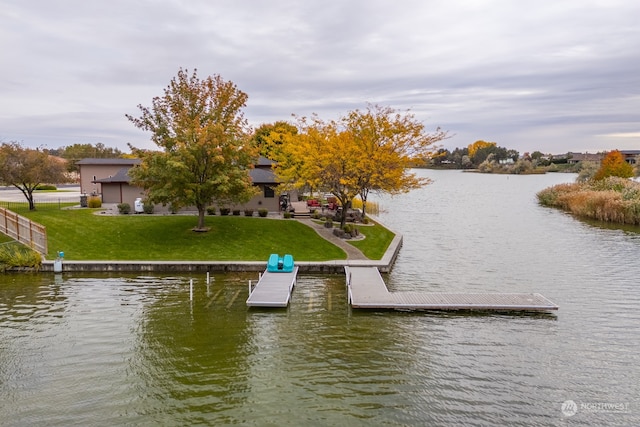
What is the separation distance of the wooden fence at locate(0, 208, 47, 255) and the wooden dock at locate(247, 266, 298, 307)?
46.1 feet

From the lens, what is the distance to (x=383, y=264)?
27406mm

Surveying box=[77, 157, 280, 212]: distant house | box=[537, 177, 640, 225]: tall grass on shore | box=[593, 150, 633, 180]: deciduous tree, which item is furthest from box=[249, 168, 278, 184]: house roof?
box=[593, 150, 633, 180]: deciduous tree

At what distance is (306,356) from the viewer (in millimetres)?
15258

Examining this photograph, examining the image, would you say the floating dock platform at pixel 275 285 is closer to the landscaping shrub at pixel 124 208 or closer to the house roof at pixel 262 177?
the house roof at pixel 262 177

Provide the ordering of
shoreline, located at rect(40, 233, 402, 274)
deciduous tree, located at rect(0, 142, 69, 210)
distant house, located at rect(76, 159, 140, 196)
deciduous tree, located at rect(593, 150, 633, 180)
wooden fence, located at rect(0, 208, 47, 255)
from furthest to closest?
deciduous tree, located at rect(593, 150, 633, 180) < distant house, located at rect(76, 159, 140, 196) < deciduous tree, located at rect(0, 142, 69, 210) < wooden fence, located at rect(0, 208, 47, 255) < shoreline, located at rect(40, 233, 402, 274)

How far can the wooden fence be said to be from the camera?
27.2 metres

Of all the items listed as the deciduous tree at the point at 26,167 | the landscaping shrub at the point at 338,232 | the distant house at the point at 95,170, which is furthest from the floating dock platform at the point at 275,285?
the distant house at the point at 95,170

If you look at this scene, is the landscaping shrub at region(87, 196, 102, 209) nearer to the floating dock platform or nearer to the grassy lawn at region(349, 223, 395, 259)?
the floating dock platform

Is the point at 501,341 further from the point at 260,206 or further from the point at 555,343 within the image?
the point at 260,206

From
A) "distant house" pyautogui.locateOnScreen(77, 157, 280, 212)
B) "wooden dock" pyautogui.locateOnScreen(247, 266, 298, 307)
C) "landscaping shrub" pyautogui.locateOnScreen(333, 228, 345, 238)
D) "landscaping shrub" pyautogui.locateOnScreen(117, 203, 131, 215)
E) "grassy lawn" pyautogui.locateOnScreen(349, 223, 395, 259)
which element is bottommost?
"wooden dock" pyautogui.locateOnScreen(247, 266, 298, 307)

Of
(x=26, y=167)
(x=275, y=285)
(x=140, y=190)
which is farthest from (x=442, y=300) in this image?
(x=140, y=190)

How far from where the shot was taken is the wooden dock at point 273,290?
65.9ft

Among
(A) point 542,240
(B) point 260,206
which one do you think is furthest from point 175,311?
(A) point 542,240

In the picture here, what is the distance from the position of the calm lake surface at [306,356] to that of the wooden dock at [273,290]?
0.52 metres
